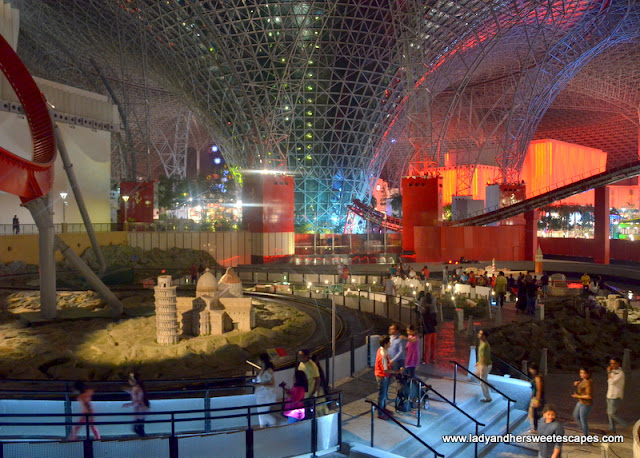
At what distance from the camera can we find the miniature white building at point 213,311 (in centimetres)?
1752

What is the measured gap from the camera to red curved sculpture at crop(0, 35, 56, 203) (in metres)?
13.7

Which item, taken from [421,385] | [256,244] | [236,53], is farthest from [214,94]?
[421,385]

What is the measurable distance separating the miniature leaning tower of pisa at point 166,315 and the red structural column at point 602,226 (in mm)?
34606

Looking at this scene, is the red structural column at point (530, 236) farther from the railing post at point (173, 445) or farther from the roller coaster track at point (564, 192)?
the railing post at point (173, 445)

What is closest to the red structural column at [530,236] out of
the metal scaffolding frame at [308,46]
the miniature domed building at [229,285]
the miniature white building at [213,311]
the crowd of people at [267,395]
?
the metal scaffolding frame at [308,46]

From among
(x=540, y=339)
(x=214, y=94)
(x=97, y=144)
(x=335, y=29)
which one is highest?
(x=335, y=29)

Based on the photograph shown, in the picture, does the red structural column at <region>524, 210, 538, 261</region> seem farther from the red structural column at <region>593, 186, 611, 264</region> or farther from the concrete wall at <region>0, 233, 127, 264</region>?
the concrete wall at <region>0, 233, 127, 264</region>

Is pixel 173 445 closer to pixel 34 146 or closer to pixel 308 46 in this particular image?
pixel 34 146

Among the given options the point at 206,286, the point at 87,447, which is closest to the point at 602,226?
the point at 206,286

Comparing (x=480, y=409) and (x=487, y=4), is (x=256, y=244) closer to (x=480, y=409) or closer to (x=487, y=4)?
(x=487, y=4)

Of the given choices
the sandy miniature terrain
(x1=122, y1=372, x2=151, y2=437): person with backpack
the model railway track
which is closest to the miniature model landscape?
the sandy miniature terrain

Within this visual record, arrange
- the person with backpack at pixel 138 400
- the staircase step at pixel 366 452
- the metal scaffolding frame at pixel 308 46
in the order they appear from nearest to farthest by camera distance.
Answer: the staircase step at pixel 366 452
the person with backpack at pixel 138 400
the metal scaffolding frame at pixel 308 46

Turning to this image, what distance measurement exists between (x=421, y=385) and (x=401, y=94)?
41370 millimetres

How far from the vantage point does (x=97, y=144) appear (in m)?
42.5
